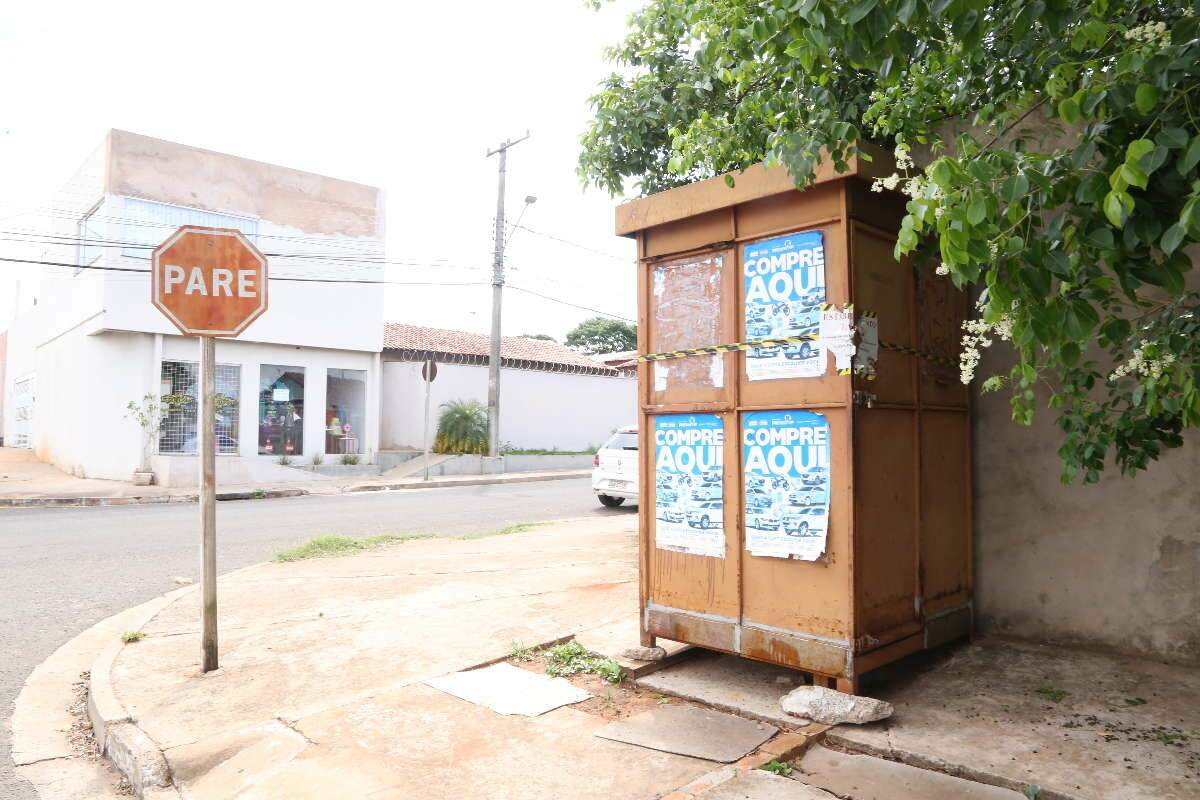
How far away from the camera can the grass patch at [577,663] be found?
450 centimetres

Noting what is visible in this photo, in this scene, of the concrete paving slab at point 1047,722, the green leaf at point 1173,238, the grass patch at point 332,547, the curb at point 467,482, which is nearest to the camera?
the green leaf at point 1173,238

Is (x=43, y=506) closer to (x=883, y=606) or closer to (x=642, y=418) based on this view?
(x=642, y=418)

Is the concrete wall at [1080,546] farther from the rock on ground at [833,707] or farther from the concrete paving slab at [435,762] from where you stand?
the concrete paving slab at [435,762]

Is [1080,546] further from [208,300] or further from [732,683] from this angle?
[208,300]

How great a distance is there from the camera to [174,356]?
18.9 metres

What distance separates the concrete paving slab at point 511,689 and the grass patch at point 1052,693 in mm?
2404

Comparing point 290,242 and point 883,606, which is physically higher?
point 290,242

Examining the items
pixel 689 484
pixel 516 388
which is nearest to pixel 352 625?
pixel 689 484

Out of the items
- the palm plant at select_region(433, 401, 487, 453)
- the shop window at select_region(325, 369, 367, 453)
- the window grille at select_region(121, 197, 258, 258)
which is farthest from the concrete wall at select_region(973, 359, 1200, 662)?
the palm plant at select_region(433, 401, 487, 453)

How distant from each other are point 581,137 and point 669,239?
6.94ft

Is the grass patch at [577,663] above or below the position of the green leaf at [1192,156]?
below

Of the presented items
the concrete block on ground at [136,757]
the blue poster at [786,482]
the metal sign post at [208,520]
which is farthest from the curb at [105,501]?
the blue poster at [786,482]

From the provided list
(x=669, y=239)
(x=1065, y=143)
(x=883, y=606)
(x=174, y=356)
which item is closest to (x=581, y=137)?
(x=669, y=239)

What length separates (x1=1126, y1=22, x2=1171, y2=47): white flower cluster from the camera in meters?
2.17
